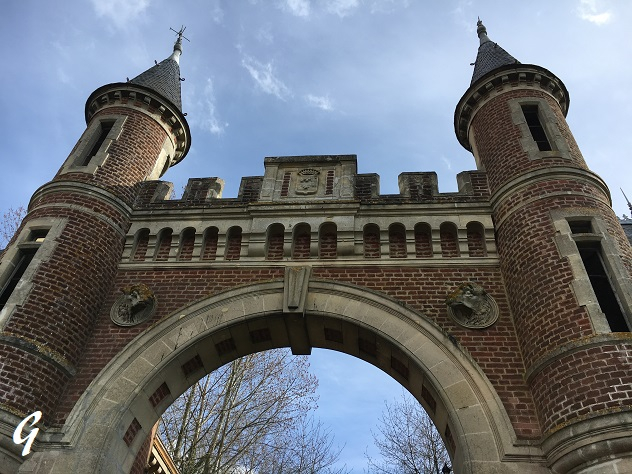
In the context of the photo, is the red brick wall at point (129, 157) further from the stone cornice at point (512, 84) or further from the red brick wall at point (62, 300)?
the stone cornice at point (512, 84)

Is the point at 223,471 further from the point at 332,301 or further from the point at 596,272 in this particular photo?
the point at 596,272

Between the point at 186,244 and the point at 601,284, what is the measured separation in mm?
8282

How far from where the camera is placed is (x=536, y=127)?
12227mm

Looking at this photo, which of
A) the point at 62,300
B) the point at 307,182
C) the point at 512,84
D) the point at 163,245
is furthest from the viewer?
the point at 512,84

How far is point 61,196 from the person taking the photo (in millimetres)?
11492

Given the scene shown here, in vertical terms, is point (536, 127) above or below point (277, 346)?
above

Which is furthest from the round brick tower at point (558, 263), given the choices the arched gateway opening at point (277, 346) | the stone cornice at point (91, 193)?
the stone cornice at point (91, 193)

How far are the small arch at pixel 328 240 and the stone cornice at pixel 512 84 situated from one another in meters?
5.12

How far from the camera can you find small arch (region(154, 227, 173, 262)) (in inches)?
448

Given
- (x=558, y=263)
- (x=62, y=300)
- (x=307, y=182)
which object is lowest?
(x=62, y=300)

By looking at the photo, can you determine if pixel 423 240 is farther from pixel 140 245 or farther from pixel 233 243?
pixel 140 245

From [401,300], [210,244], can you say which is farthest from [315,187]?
[401,300]

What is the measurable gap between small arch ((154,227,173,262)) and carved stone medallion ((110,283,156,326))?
3.26ft

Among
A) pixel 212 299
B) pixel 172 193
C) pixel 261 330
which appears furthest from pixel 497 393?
pixel 172 193
